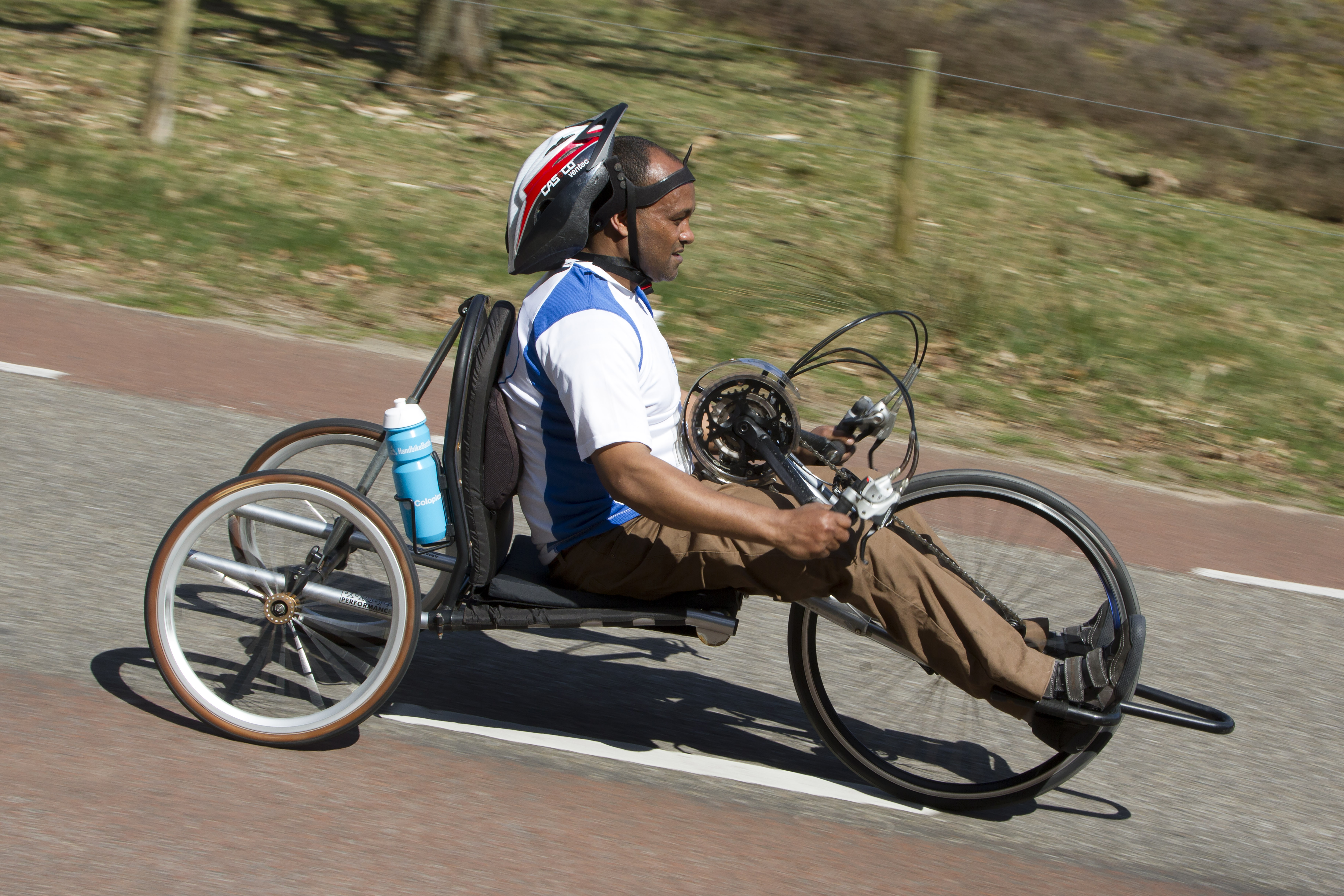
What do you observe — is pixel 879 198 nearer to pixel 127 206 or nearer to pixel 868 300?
pixel 868 300

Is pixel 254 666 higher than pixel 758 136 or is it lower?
lower

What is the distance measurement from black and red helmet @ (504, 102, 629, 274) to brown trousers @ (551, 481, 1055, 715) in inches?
29.0

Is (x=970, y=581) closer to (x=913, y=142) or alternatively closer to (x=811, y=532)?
(x=811, y=532)

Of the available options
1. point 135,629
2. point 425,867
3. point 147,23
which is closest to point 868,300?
point 135,629

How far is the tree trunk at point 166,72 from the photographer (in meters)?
9.35

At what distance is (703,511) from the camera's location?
3131mm

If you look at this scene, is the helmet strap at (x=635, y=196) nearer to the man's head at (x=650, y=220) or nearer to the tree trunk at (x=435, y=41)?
the man's head at (x=650, y=220)

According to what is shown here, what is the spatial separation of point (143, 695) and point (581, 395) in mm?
1594

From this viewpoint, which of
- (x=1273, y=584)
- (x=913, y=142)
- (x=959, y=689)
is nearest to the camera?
(x=959, y=689)

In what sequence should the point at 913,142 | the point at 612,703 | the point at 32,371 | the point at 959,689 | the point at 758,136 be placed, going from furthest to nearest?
the point at 758,136, the point at 913,142, the point at 32,371, the point at 612,703, the point at 959,689

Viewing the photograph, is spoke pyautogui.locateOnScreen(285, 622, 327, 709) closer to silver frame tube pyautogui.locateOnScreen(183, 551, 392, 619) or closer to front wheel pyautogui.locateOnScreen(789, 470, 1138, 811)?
silver frame tube pyautogui.locateOnScreen(183, 551, 392, 619)

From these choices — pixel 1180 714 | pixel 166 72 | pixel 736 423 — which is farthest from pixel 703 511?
pixel 166 72

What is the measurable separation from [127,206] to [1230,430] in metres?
7.15

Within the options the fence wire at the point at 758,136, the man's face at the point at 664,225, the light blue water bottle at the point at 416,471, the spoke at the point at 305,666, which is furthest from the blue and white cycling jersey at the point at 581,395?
the fence wire at the point at 758,136
